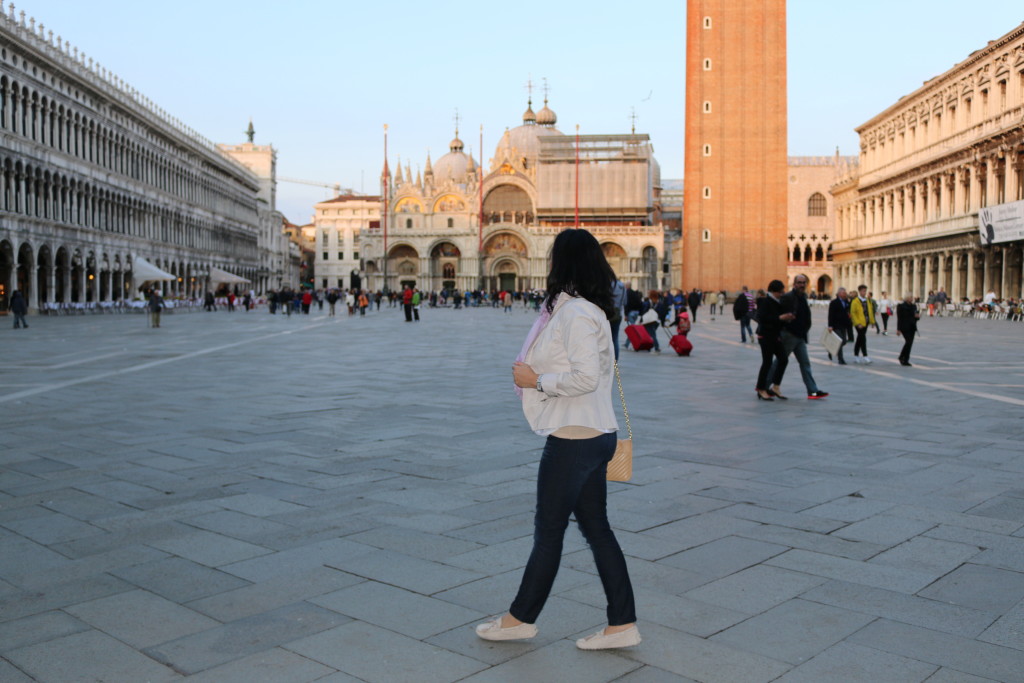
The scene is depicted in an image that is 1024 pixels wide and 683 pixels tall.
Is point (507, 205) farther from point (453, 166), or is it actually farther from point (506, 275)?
point (453, 166)

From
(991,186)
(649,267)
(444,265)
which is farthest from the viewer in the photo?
(649,267)

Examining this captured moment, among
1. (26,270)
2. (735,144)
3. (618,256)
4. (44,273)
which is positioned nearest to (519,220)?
(618,256)

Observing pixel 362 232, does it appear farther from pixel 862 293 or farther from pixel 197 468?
pixel 197 468

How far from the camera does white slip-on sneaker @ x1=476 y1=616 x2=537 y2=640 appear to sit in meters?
3.29

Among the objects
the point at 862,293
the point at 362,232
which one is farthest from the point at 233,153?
the point at 862,293

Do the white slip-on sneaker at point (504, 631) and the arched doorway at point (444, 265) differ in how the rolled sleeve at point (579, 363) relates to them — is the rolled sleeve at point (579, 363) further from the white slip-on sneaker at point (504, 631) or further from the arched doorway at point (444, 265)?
the arched doorway at point (444, 265)

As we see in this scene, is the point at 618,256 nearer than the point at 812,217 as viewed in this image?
Yes

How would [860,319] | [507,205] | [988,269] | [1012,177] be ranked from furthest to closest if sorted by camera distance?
[507,205] → [988,269] → [1012,177] → [860,319]

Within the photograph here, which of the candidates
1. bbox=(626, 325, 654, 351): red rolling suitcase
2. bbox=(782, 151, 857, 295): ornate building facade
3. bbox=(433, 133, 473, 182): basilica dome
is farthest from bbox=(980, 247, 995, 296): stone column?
bbox=(433, 133, 473, 182): basilica dome

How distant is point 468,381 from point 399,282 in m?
73.2

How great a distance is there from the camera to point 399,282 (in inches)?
3339

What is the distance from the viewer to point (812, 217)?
83562 mm

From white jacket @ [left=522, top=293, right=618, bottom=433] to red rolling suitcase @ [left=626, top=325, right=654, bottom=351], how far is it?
14696mm

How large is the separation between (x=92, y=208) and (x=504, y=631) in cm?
4857
